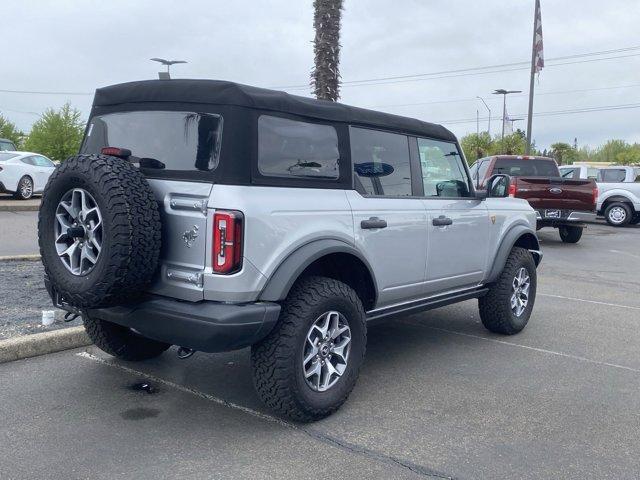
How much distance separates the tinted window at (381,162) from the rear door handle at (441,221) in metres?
0.32

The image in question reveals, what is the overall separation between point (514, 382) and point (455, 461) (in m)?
1.53

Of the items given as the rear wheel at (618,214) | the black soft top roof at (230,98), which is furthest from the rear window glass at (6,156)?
the rear wheel at (618,214)

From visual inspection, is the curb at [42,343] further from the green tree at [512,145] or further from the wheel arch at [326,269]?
the green tree at [512,145]

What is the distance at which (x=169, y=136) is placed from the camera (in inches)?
154

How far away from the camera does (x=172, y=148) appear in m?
3.86

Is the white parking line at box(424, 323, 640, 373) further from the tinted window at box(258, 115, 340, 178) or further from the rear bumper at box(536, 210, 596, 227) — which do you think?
the rear bumper at box(536, 210, 596, 227)

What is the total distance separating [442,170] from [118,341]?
291 centimetres

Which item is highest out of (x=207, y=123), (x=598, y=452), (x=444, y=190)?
(x=207, y=123)

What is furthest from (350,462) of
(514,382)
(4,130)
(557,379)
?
(4,130)

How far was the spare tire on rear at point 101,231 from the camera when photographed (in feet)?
11.3

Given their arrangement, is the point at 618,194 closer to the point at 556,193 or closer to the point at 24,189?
the point at 556,193

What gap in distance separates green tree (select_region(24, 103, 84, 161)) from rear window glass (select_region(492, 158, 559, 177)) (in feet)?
88.4

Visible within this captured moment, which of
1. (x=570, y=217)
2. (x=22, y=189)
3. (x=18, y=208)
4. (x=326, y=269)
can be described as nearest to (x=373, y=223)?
(x=326, y=269)

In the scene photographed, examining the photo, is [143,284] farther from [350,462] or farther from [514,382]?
[514,382]
